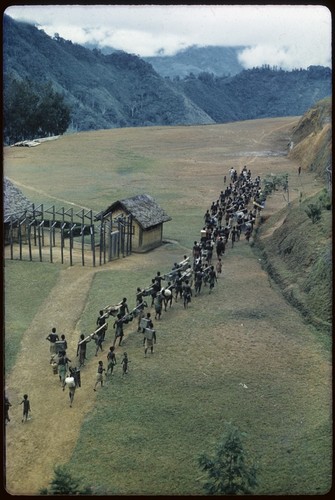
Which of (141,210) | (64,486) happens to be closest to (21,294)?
(141,210)

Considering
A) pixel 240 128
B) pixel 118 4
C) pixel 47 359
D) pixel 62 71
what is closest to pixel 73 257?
pixel 47 359

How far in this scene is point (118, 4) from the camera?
10281 mm

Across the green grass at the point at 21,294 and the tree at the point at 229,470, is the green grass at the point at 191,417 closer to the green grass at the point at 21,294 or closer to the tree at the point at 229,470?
the tree at the point at 229,470

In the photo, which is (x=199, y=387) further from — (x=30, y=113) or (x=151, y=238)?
(x=30, y=113)

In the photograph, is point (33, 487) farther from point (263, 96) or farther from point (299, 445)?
point (263, 96)

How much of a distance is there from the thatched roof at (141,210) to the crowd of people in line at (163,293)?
3.02 metres

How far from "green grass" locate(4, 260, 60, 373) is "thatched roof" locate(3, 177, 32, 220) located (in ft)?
15.1

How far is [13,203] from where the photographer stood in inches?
1563

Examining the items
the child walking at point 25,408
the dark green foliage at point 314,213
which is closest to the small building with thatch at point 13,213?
the dark green foliage at point 314,213

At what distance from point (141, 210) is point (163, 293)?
483 inches

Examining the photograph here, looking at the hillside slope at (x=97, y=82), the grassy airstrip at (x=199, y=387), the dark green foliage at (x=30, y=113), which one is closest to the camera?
the grassy airstrip at (x=199, y=387)

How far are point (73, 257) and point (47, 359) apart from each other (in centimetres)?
1449

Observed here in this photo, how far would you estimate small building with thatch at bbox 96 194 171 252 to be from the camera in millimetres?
37625

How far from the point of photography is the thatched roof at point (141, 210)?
37.6 meters
